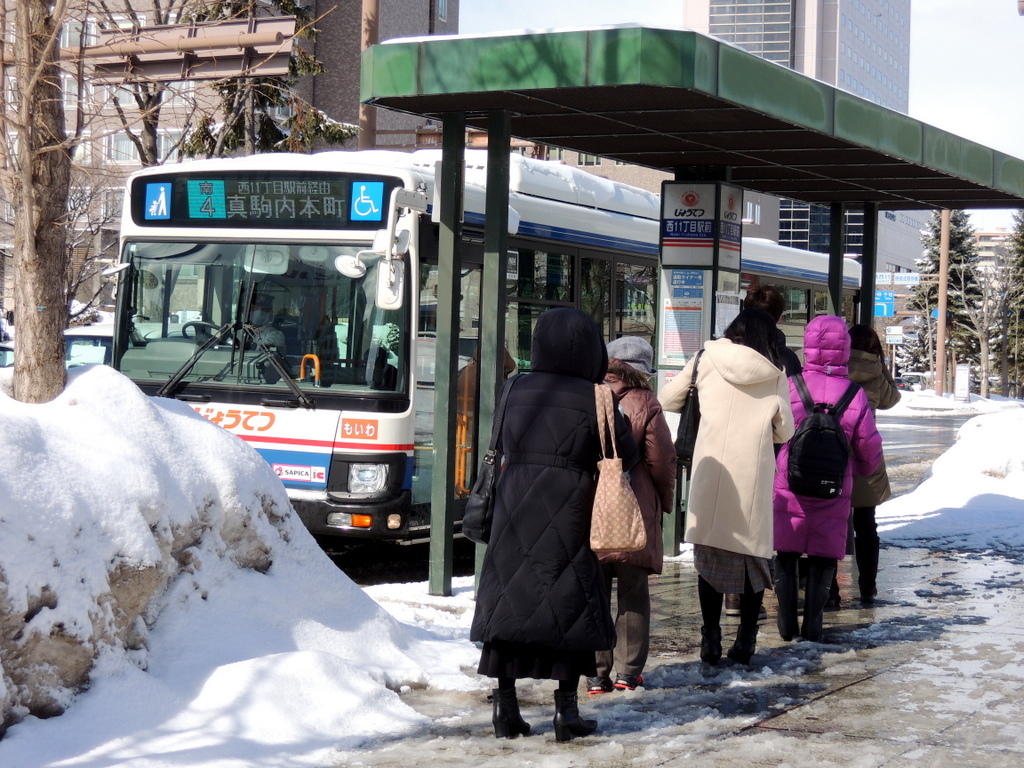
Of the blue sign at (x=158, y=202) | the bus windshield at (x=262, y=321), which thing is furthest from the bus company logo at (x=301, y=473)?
the blue sign at (x=158, y=202)

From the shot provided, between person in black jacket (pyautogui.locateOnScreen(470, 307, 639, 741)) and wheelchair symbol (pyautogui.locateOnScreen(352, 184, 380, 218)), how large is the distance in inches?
153

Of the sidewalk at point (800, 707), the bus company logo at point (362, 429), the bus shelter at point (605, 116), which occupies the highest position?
the bus shelter at point (605, 116)

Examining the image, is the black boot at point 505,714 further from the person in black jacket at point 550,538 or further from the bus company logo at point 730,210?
the bus company logo at point 730,210

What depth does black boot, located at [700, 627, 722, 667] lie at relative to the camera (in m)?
6.36

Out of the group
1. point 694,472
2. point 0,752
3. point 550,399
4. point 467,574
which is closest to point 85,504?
point 0,752

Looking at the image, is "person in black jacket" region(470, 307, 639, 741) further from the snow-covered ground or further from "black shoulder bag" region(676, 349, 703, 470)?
"black shoulder bag" region(676, 349, 703, 470)

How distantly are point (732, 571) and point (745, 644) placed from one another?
42 centimetres

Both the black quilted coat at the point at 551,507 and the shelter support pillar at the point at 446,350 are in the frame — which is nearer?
the black quilted coat at the point at 551,507

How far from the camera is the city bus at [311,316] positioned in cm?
859

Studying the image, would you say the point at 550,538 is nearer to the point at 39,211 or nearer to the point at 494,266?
the point at 39,211

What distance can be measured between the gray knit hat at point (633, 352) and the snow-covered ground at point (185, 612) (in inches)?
57.8

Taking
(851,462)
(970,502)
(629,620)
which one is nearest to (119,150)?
(851,462)

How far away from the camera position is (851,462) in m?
7.28

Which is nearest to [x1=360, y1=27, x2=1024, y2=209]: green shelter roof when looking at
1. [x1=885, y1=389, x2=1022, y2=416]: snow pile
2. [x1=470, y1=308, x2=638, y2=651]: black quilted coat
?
[x1=470, y1=308, x2=638, y2=651]: black quilted coat
